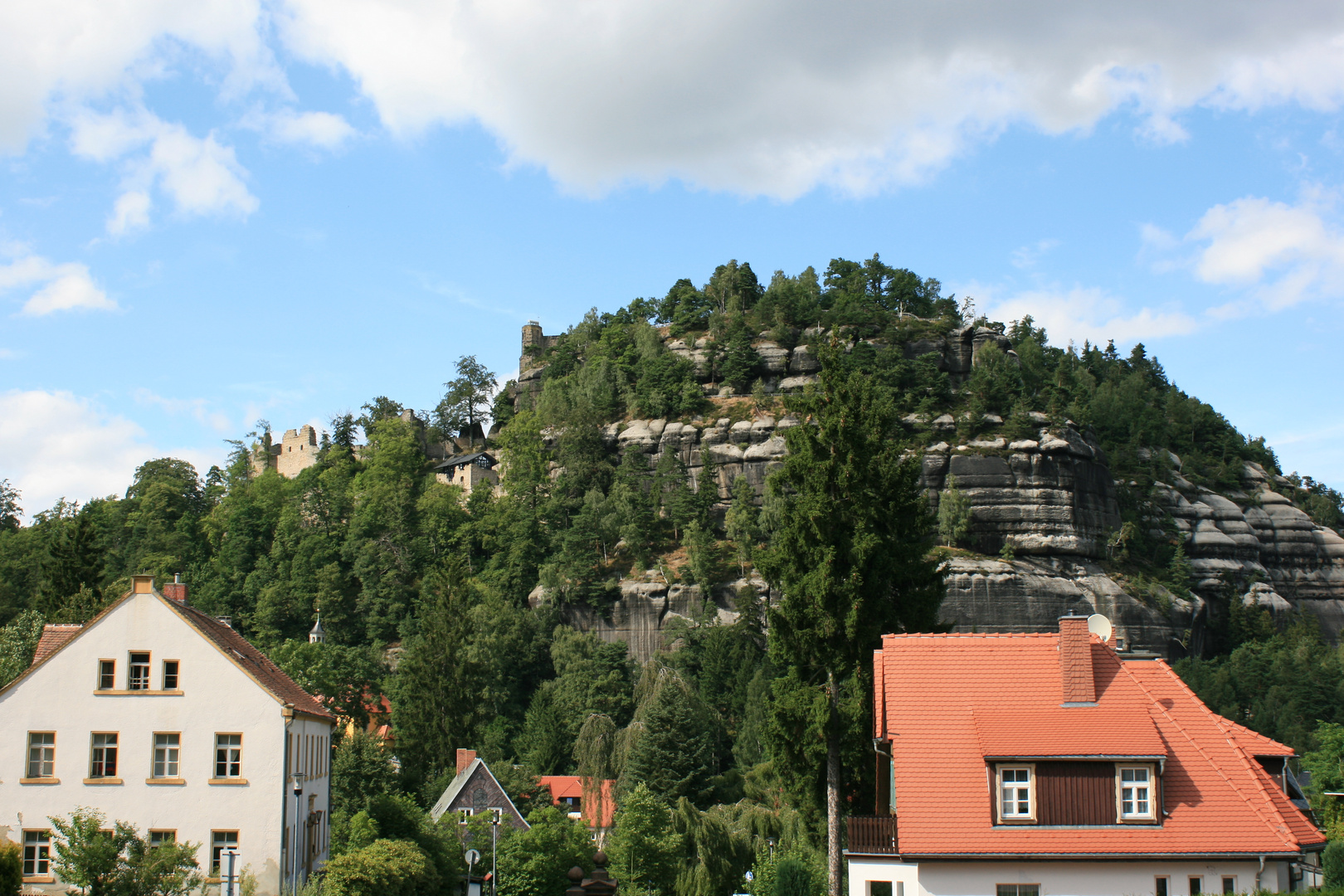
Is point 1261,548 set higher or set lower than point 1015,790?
higher

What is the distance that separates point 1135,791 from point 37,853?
28623 mm

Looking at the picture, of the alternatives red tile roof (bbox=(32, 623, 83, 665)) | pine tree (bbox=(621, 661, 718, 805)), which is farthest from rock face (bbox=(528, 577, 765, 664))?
red tile roof (bbox=(32, 623, 83, 665))

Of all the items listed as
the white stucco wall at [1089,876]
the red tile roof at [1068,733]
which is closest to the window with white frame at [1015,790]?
the red tile roof at [1068,733]

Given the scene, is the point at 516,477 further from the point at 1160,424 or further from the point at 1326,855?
the point at 1326,855

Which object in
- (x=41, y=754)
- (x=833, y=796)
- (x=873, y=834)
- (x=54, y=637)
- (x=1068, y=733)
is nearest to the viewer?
(x=1068, y=733)

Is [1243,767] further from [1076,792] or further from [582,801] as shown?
[582,801]

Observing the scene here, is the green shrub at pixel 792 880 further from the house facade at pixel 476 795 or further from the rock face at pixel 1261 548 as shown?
the rock face at pixel 1261 548

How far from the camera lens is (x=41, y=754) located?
110 feet

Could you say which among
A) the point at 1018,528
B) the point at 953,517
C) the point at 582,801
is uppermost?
the point at 953,517

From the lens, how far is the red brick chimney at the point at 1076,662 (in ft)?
81.0

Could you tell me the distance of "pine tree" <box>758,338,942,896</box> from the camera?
30.5m

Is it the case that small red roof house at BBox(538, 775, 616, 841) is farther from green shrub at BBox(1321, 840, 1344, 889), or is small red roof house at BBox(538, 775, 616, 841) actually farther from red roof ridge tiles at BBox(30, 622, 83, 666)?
green shrub at BBox(1321, 840, 1344, 889)

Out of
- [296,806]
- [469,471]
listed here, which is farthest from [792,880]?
[469,471]

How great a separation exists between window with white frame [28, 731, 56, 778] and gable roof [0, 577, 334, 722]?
5.45 feet
